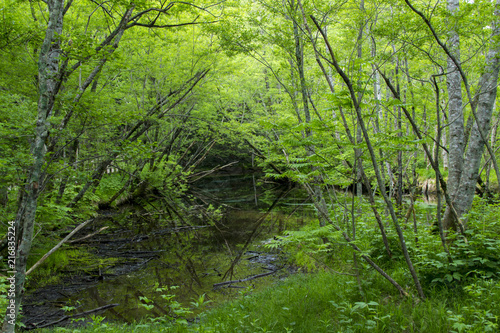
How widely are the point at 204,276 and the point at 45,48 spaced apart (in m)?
5.09

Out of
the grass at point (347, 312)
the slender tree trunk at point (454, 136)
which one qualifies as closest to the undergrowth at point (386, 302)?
the grass at point (347, 312)

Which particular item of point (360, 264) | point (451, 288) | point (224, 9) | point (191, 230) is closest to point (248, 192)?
point (191, 230)

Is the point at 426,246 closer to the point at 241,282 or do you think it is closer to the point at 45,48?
the point at 241,282

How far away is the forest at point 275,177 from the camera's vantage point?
3.23m

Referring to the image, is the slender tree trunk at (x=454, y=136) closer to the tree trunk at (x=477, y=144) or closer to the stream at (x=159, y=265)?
the tree trunk at (x=477, y=144)

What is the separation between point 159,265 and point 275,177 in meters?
4.22

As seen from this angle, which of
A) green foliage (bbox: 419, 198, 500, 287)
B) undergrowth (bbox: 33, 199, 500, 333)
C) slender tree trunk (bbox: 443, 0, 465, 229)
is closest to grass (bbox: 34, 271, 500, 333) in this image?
undergrowth (bbox: 33, 199, 500, 333)

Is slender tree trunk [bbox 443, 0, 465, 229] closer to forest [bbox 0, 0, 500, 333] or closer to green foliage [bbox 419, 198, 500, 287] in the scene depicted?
forest [bbox 0, 0, 500, 333]

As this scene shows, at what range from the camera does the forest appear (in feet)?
10.6

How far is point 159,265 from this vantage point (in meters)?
6.84

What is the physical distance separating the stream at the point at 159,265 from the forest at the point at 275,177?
1.8 inches

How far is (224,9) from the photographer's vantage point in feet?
29.6

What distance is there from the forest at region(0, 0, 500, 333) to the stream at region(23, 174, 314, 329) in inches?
1.8

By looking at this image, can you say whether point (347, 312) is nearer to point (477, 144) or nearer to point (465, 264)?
point (465, 264)
